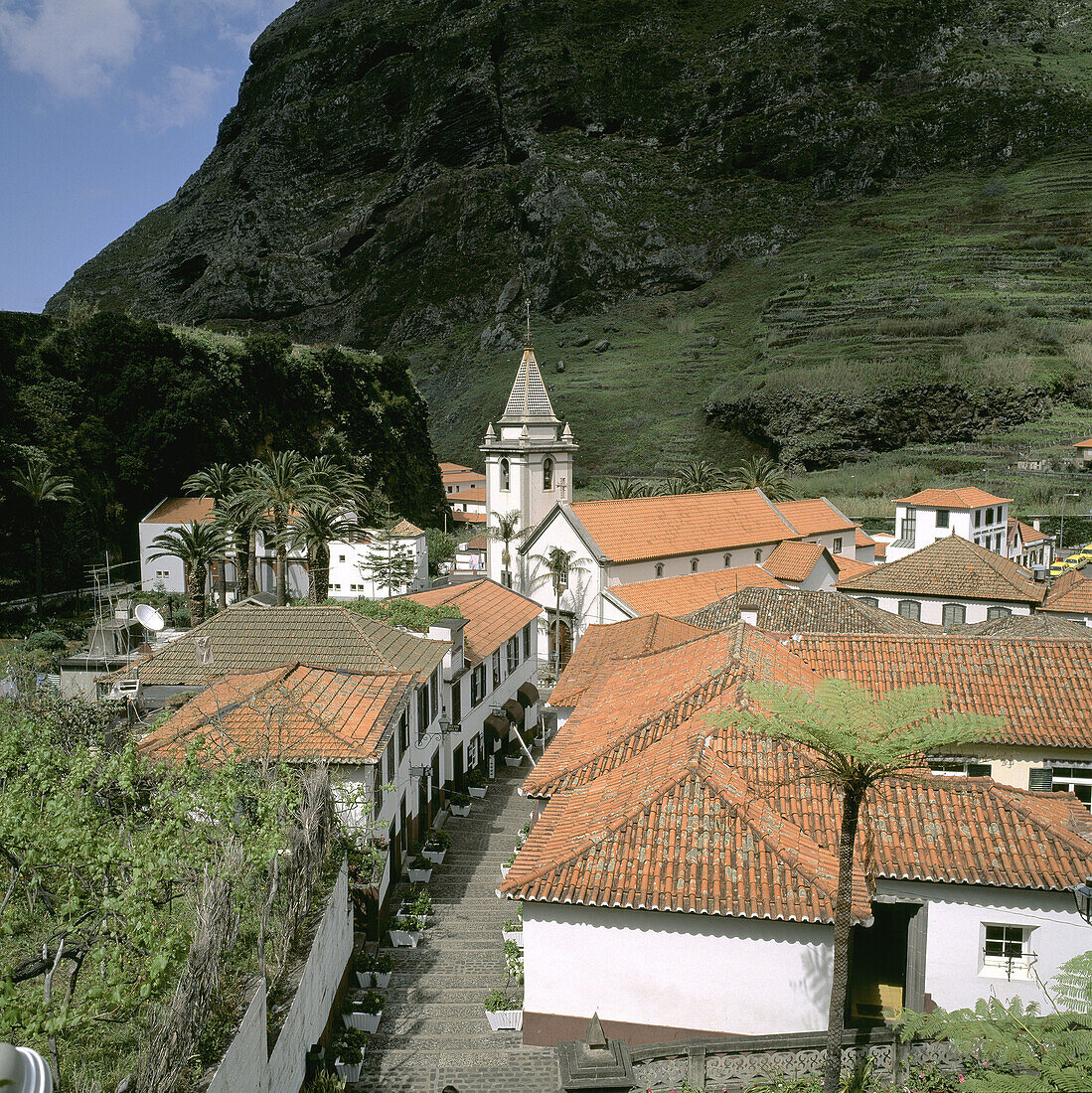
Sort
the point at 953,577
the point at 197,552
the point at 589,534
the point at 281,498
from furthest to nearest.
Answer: the point at 953,577
the point at 589,534
the point at 281,498
the point at 197,552

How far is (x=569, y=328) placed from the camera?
475 ft

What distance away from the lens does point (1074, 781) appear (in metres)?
16.1

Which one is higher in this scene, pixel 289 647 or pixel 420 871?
pixel 289 647

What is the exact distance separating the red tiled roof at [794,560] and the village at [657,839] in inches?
539

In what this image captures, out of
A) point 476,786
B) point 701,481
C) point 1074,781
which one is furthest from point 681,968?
point 701,481

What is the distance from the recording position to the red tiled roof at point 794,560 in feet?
141

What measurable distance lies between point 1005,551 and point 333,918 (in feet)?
197

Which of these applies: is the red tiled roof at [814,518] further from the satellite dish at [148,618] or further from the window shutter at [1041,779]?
the window shutter at [1041,779]

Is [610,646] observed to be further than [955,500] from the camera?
No

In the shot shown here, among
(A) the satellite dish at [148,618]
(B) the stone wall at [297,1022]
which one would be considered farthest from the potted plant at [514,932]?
(A) the satellite dish at [148,618]

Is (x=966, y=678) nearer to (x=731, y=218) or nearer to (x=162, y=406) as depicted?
(x=162, y=406)

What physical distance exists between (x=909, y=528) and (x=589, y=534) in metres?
30.6

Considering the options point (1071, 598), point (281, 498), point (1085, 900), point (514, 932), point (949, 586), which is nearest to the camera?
point (1085, 900)

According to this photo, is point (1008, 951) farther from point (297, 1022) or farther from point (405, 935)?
point (405, 935)
